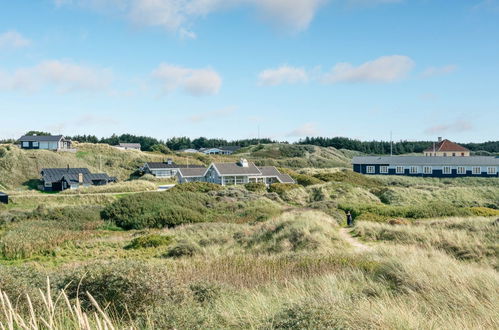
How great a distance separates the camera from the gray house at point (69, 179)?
53656 mm

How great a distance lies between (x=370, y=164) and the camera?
66.1 metres

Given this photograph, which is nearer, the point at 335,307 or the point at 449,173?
the point at 335,307

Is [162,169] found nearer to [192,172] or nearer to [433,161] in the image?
[192,172]

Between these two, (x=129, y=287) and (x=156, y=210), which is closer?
(x=129, y=287)

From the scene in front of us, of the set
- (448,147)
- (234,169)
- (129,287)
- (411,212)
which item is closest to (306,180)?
(234,169)

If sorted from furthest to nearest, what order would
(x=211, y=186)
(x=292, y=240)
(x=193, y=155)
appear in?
(x=193, y=155) → (x=211, y=186) → (x=292, y=240)

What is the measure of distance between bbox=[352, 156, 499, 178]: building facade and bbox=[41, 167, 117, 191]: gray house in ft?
123

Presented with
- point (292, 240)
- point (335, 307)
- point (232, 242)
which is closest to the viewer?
point (335, 307)

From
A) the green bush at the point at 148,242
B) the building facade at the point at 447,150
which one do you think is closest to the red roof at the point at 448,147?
the building facade at the point at 447,150

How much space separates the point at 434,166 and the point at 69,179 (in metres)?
47.0

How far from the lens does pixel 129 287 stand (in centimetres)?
769

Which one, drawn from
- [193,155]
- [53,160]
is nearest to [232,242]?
[53,160]

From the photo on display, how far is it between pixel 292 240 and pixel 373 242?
3636 millimetres

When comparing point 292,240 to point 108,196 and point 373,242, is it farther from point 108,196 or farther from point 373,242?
point 108,196
